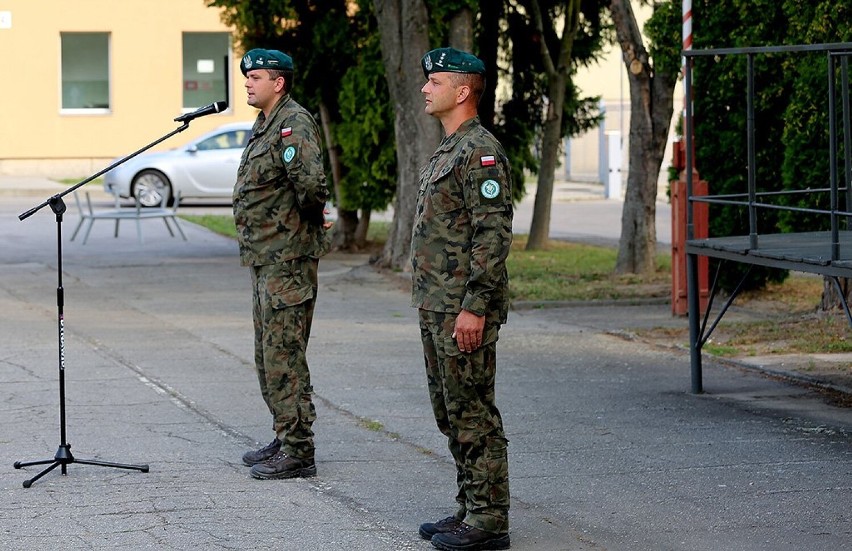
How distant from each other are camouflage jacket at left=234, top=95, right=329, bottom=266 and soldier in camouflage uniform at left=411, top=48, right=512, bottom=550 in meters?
1.28

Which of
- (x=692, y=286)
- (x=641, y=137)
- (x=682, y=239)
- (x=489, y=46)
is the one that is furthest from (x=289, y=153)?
(x=489, y=46)

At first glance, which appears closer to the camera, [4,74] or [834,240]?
[834,240]

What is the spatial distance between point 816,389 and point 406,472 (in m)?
3.45

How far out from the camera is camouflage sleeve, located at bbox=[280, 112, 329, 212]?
706 centimetres

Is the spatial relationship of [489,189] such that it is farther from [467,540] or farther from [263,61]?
[263,61]

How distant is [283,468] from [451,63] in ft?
7.71

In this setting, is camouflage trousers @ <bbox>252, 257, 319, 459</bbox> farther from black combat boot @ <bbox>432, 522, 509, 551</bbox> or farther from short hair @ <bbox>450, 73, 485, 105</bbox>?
short hair @ <bbox>450, 73, 485, 105</bbox>

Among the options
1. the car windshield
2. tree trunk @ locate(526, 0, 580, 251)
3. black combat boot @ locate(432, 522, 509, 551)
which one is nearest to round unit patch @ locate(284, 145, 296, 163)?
black combat boot @ locate(432, 522, 509, 551)

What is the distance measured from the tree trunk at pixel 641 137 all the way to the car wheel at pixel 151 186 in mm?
13217

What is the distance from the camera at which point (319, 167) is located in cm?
712

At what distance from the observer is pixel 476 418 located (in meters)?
5.88

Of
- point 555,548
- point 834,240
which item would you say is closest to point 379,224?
point 834,240

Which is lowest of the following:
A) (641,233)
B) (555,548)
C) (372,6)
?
(555,548)

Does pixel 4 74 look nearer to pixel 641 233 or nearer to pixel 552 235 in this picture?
pixel 552 235
